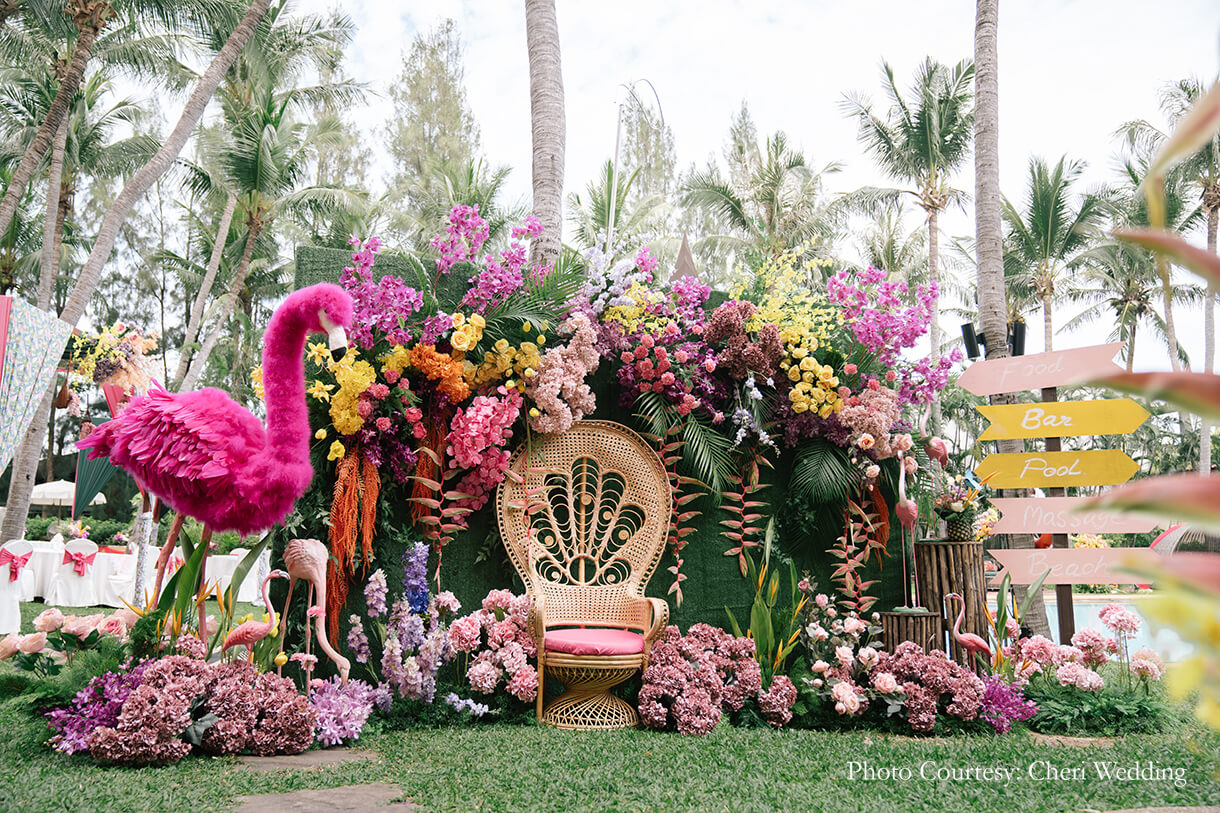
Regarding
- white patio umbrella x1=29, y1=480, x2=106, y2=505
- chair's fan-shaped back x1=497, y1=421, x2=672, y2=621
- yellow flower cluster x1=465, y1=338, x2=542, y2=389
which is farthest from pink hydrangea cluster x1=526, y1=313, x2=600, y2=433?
white patio umbrella x1=29, y1=480, x2=106, y2=505

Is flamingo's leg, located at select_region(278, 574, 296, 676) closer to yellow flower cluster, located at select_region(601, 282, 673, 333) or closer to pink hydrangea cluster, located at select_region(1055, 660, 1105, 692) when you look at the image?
yellow flower cluster, located at select_region(601, 282, 673, 333)

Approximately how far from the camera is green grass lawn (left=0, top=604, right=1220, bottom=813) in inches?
118

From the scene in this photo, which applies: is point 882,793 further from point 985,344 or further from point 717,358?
point 985,344

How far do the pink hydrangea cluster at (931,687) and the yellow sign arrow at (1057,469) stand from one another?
1.50 metres

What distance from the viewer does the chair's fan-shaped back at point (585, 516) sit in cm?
474

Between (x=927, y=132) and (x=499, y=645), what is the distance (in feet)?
49.6

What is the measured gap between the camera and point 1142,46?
333 cm

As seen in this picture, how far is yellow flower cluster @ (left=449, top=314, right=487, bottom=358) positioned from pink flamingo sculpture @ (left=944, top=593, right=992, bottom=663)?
3526 millimetres

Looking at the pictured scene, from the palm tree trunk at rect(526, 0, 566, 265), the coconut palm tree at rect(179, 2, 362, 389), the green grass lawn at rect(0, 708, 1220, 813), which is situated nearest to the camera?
the green grass lawn at rect(0, 708, 1220, 813)

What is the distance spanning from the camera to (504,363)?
4676 mm

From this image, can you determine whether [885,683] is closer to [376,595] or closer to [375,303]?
[376,595]

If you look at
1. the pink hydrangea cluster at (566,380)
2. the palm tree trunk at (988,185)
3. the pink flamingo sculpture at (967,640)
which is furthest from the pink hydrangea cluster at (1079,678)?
the pink hydrangea cluster at (566,380)

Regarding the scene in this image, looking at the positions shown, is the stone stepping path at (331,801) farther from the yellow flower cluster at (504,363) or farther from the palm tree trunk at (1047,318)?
the palm tree trunk at (1047,318)

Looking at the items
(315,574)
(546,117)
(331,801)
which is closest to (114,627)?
(315,574)
